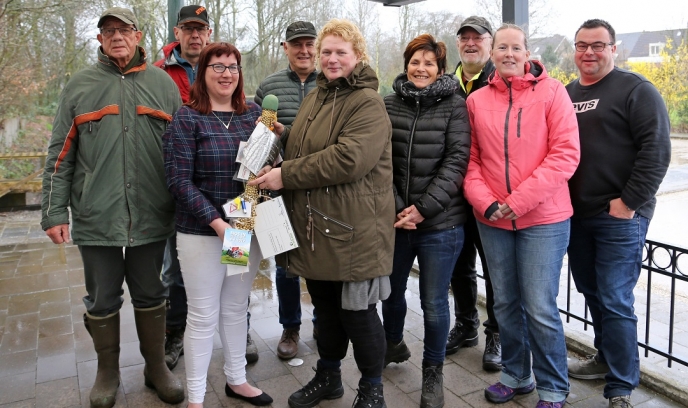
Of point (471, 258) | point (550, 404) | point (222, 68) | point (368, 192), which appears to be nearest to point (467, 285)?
point (471, 258)

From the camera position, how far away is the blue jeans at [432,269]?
2969 mm

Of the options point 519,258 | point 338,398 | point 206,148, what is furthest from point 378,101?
point 338,398

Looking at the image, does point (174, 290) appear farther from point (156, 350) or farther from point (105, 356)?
point (105, 356)

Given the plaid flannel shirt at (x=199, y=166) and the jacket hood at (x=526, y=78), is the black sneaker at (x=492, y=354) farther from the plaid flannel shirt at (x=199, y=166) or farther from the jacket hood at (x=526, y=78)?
the plaid flannel shirt at (x=199, y=166)

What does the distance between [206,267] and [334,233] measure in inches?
27.3

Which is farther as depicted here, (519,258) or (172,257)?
(172,257)

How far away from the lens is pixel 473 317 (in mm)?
3818

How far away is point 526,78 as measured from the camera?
109 inches

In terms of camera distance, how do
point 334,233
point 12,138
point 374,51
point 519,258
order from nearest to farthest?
point 334,233, point 519,258, point 374,51, point 12,138

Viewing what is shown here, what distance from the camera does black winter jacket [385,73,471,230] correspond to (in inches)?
113

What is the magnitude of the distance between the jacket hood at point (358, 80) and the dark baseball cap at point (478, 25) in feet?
3.45

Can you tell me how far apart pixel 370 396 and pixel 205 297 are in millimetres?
1005

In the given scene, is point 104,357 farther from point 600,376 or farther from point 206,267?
point 600,376

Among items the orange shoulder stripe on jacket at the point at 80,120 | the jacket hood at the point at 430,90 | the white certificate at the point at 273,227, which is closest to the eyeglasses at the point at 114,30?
the orange shoulder stripe on jacket at the point at 80,120
